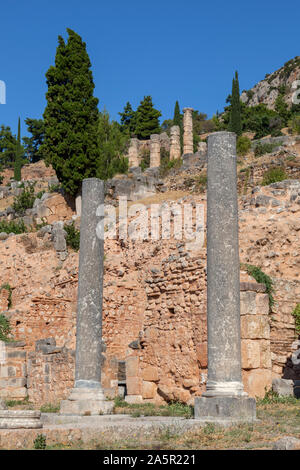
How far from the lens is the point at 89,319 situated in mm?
11688

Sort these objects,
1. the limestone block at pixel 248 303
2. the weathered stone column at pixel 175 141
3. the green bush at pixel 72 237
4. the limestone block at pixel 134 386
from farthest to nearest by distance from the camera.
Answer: the weathered stone column at pixel 175 141 < the green bush at pixel 72 237 < the limestone block at pixel 134 386 < the limestone block at pixel 248 303

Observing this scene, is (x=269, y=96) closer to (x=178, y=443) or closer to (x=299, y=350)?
(x=299, y=350)

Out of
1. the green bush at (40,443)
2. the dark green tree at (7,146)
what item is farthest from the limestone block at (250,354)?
the dark green tree at (7,146)

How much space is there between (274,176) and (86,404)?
58.4 ft

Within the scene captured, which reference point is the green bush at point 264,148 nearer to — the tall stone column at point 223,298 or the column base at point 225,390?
the tall stone column at point 223,298

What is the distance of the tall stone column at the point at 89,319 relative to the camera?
11.0m

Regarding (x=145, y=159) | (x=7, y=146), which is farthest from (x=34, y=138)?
(x=145, y=159)

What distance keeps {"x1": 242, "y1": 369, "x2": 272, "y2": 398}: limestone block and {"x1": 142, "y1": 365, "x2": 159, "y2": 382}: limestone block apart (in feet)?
7.40

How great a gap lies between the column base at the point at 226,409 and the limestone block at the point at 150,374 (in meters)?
4.41

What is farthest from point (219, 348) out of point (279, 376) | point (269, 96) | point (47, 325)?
point (269, 96)

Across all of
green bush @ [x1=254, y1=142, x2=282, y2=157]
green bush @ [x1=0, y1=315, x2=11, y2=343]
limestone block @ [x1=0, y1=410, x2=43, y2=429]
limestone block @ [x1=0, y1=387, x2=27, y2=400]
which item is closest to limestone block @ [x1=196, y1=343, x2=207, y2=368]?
limestone block @ [x1=0, y1=410, x2=43, y2=429]

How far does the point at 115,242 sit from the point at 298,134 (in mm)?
15207

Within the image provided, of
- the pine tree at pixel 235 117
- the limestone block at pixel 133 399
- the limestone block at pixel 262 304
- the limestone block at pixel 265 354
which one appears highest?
A: the pine tree at pixel 235 117

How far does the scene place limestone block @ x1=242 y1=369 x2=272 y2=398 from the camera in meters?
11.7
